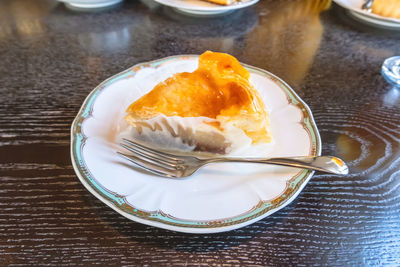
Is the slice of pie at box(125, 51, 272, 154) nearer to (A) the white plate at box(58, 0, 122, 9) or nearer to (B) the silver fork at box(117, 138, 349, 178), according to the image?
(B) the silver fork at box(117, 138, 349, 178)

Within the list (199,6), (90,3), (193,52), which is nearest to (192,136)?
(193,52)

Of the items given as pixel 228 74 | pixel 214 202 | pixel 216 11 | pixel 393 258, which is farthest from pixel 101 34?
pixel 393 258

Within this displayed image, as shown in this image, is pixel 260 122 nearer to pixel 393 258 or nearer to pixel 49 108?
pixel 393 258

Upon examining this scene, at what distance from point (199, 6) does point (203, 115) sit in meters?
0.99

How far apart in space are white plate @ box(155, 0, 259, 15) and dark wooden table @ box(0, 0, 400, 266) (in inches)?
2.0

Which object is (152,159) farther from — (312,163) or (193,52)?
(193,52)

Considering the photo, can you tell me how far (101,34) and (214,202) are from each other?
3.87 ft

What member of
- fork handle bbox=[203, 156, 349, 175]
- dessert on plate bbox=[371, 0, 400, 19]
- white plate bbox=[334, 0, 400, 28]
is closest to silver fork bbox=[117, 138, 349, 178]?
fork handle bbox=[203, 156, 349, 175]

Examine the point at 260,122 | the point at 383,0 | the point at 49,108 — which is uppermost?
the point at 383,0

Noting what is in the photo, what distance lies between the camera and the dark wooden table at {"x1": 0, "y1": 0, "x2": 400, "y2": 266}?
62 cm

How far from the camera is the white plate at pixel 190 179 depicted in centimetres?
60

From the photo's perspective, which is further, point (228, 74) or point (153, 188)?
point (228, 74)

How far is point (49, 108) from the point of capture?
3.29 ft

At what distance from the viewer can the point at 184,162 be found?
2.47 feet
